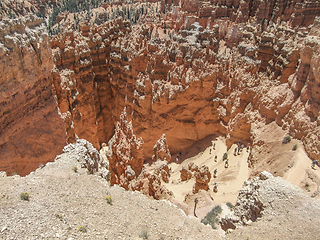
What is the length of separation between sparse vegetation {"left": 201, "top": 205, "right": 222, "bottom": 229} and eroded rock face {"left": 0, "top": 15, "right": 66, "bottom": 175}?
1059cm

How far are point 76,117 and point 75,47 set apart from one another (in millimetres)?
7558

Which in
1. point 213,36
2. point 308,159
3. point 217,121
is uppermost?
point 213,36

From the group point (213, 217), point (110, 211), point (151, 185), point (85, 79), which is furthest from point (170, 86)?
point (110, 211)

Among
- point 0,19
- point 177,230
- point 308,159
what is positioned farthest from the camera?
point 308,159

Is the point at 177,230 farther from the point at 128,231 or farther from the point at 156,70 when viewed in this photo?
the point at 156,70

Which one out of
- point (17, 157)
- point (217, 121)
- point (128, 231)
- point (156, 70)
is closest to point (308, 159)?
point (217, 121)

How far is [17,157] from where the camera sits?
537 inches

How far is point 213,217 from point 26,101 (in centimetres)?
1355

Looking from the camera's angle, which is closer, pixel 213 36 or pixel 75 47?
pixel 75 47

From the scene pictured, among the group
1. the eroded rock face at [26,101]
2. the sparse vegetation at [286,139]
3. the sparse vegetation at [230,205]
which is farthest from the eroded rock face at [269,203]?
the eroded rock face at [26,101]

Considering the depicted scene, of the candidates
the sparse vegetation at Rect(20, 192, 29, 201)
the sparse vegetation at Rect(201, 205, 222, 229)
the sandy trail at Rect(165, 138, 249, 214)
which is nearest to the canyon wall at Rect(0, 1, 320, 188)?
the sandy trail at Rect(165, 138, 249, 214)

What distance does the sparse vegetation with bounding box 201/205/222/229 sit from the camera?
14.5 meters

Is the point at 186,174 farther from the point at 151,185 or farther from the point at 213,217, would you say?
the point at 151,185

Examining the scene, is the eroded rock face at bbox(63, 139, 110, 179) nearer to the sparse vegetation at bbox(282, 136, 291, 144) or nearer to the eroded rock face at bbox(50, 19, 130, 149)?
the eroded rock face at bbox(50, 19, 130, 149)
